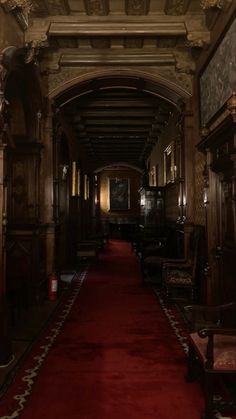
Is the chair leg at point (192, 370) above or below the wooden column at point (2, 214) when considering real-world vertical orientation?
below

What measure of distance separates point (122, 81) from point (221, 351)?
225 inches

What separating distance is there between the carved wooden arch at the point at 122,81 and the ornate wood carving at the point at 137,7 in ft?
Answer: 4.46

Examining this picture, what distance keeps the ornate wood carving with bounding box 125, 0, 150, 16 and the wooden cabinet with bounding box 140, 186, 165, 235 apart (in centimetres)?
597

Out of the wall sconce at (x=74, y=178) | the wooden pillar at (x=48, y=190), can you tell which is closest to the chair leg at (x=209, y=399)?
the wooden pillar at (x=48, y=190)

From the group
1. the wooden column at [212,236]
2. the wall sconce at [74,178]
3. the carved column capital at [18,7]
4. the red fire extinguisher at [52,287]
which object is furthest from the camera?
the wall sconce at [74,178]

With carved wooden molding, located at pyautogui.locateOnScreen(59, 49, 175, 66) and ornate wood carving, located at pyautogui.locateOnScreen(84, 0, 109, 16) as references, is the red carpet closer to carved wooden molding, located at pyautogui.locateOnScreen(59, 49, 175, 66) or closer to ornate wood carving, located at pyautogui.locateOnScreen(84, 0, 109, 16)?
carved wooden molding, located at pyautogui.locateOnScreen(59, 49, 175, 66)

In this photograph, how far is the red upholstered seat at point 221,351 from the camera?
106 inches

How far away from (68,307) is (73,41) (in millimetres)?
4330

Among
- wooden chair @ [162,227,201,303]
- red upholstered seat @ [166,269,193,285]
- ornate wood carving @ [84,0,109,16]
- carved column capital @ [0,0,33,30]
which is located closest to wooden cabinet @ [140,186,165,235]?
wooden chair @ [162,227,201,303]

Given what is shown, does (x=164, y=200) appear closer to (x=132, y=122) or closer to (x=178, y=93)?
(x=132, y=122)

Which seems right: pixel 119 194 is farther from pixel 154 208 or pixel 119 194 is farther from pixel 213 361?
pixel 213 361

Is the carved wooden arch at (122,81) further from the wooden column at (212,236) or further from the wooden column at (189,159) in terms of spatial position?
the wooden column at (212,236)

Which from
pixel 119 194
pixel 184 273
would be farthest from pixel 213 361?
pixel 119 194

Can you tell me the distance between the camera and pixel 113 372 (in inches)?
139
